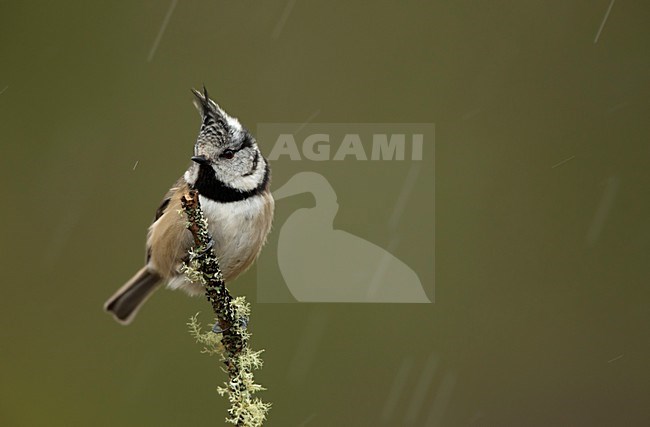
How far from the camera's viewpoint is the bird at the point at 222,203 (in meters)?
2.77

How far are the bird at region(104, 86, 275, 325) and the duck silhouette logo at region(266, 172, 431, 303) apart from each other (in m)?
2.09

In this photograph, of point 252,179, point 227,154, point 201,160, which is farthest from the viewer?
point 252,179

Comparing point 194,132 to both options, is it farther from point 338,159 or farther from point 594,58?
point 594,58

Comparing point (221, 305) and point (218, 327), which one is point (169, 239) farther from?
point (221, 305)

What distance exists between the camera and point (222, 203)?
3000 mm

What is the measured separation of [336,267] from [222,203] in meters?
2.73

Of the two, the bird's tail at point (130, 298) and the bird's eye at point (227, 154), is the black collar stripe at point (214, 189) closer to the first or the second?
the bird's eye at point (227, 154)

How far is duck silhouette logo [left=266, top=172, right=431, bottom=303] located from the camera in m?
5.47

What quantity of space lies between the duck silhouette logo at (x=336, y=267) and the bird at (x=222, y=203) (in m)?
2.09

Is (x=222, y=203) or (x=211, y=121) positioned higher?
(x=211, y=121)

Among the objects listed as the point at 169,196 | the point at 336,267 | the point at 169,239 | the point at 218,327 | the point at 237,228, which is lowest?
the point at 218,327

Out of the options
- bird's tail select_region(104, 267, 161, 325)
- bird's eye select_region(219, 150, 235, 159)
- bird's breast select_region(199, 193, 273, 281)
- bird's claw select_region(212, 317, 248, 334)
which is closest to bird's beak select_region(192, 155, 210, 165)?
bird's eye select_region(219, 150, 235, 159)

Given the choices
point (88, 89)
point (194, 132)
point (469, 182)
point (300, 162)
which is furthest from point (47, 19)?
point (469, 182)

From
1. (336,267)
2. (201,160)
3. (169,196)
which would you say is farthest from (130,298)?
(336,267)
